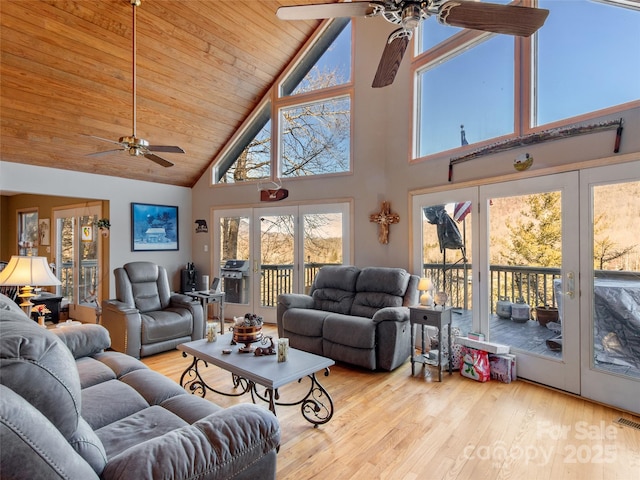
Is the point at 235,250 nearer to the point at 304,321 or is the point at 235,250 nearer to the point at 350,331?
the point at 304,321

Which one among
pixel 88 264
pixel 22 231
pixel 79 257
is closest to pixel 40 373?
pixel 88 264

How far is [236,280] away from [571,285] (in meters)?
4.75

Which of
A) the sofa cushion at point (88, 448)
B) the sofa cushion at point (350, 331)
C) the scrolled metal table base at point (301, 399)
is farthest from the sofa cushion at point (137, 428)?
the sofa cushion at point (350, 331)

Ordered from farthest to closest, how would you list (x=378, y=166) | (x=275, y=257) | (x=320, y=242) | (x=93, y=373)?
(x=275, y=257), (x=320, y=242), (x=378, y=166), (x=93, y=373)

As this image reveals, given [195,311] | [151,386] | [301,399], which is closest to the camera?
[151,386]

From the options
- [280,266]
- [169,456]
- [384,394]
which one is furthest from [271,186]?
[169,456]

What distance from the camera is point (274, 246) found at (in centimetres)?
566

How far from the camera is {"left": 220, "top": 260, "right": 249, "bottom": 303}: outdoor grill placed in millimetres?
5863

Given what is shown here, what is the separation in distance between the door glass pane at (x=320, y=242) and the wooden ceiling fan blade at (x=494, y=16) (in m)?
3.38

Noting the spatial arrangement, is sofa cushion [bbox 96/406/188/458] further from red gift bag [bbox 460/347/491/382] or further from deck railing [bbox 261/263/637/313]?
deck railing [bbox 261/263/637/313]

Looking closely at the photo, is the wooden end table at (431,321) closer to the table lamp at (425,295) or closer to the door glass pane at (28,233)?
the table lamp at (425,295)

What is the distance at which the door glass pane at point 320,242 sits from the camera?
201 inches

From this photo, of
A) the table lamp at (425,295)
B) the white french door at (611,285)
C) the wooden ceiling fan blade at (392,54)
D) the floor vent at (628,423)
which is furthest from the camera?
the table lamp at (425,295)

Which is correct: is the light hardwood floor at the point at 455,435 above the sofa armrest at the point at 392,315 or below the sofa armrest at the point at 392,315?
below
